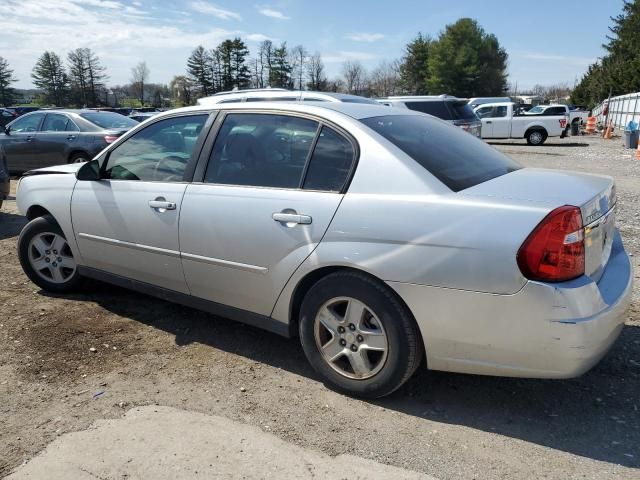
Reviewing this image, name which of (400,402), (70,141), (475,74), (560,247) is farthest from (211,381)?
(475,74)

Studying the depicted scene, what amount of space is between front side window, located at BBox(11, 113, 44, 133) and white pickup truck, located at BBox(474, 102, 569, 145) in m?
18.2

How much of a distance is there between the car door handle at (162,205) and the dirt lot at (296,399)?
0.99m

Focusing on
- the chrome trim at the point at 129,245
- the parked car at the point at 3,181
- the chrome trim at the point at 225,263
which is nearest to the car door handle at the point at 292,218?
the chrome trim at the point at 225,263

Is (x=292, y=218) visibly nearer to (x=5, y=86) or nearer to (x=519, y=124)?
(x=519, y=124)

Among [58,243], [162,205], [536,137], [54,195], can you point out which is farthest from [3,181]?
[536,137]

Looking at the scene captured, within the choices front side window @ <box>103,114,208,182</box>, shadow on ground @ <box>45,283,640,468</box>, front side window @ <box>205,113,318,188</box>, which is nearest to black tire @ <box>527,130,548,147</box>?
shadow on ground @ <box>45,283,640,468</box>

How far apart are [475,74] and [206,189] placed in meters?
82.0

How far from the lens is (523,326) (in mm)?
2492

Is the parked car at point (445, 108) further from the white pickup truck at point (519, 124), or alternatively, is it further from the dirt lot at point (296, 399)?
the dirt lot at point (296, 399)

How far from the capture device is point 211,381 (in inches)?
130

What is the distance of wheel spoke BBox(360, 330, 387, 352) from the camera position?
2869 millimetres

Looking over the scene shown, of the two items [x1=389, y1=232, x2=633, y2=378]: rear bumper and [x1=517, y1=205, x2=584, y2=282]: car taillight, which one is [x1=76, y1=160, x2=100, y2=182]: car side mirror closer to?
[x1=389, y1=232, x2=633, y2=378]: rear bumper

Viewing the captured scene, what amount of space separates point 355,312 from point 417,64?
85.7 m

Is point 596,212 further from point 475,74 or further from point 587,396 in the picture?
point 475,74
